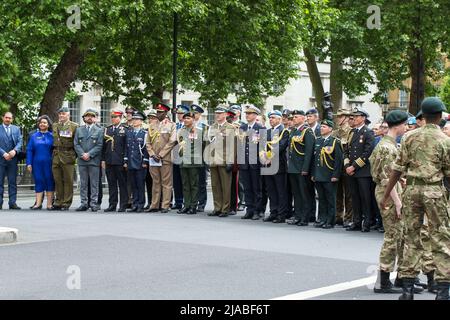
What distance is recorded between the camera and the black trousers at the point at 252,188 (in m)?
18.4

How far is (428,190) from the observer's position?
29.5 ft

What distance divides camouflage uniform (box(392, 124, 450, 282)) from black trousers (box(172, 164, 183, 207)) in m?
11.2

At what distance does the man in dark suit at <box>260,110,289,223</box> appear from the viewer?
58.3ft

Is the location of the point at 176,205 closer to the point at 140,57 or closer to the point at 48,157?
the point at 48,157

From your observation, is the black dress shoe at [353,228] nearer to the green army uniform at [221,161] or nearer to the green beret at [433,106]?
the green army uniform at [221,161]

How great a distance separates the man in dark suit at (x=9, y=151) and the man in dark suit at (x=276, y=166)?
5621mm

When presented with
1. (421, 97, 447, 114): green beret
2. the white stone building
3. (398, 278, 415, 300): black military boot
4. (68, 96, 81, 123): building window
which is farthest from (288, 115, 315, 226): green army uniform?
(68, 96, 81, 123): building window

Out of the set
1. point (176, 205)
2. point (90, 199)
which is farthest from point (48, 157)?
point (176, 205)

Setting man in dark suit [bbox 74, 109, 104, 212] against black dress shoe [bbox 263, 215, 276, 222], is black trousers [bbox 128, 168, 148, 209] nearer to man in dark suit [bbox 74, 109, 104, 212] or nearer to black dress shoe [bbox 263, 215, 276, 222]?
man in dark suit [bbox 74, 109, 104, 212]

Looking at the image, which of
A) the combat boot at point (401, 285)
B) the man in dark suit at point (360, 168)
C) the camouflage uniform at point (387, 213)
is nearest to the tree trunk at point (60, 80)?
the man in dark suit at point (360, 168)

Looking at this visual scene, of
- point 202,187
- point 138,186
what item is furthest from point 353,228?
point 138,186

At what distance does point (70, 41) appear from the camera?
2798 centimetres

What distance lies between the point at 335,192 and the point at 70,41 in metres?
13.5

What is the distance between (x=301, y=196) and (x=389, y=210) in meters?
7.52
